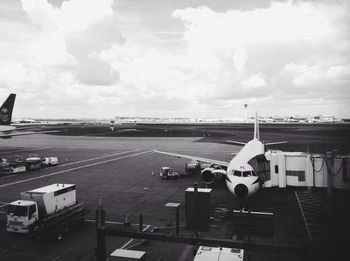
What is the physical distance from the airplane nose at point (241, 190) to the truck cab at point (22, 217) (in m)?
17.5

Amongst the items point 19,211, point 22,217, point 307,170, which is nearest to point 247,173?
point 307,170

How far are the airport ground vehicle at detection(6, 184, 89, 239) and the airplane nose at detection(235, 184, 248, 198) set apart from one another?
14065 mm

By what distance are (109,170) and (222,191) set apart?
24558mm

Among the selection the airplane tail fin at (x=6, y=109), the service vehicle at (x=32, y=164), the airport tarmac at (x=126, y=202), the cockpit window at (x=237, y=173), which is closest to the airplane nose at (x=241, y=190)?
the cockpit window at (x=237, y=173)

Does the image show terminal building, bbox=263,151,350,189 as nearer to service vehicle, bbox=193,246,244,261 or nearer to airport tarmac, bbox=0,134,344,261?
airport tarmac, bbox=0,134,344,261

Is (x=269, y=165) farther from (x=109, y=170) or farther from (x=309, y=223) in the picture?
(x=109, y=170)

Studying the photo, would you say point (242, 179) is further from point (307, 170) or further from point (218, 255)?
point (218, 255)

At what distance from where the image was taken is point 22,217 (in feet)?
84.8

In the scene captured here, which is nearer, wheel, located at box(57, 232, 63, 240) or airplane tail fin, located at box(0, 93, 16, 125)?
wheel, located at box(57, 232, 63, 240)

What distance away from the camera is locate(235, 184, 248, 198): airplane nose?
2967cm

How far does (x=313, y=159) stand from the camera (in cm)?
3312

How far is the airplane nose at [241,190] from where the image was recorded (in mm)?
29672

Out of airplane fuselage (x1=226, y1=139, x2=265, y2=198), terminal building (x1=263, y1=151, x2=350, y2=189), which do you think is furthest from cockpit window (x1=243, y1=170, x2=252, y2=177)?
terminal building (x1=263, y1=151, x2=350, y2=189)

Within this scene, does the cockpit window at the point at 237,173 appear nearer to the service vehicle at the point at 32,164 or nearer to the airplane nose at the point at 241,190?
the airplane nose at the point at 241,190
